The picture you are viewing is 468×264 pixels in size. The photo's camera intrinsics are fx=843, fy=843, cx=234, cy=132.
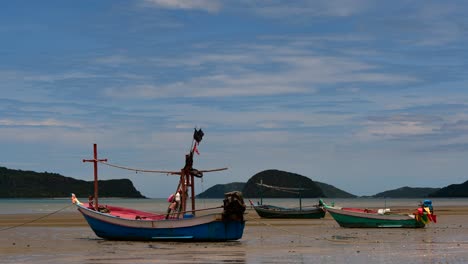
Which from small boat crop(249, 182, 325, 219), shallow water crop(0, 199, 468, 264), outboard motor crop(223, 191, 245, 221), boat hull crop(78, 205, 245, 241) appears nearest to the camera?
shallow water crop(0, 199, 468, 264)

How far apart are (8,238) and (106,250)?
11214 millimetres

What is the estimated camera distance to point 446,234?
147ft

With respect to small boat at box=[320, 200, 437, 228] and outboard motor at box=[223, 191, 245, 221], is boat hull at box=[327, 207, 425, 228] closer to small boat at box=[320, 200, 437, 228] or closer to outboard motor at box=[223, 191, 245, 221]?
small boat at box=[320, 200, 437, 228]

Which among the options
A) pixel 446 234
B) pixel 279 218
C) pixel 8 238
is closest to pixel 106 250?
pixel 8 238

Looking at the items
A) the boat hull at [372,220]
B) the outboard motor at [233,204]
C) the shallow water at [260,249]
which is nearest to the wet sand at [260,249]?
the shallow water at [260,249]

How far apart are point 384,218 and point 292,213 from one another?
1880 cm

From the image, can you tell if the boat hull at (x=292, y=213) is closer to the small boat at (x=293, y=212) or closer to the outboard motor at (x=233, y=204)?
the small boat at (x=293, y=212)

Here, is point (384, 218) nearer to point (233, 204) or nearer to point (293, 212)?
point (233, 204)

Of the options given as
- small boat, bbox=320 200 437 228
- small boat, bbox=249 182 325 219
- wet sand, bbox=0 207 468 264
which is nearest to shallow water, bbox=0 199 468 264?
wet sand, bbox=0 207 468 264

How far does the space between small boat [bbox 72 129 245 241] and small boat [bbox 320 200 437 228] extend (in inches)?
605

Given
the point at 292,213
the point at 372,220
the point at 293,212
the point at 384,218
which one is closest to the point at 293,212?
the point at 293,212

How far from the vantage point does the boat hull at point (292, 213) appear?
68625 mm

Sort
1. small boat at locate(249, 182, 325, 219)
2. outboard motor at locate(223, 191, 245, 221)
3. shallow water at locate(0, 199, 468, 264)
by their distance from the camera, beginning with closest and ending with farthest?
shallow water at locate(0, 199, 468, 264) → outboard motor at locate(223, 191, 245, 221) → small boat at locate(249, 182, 325, 219)

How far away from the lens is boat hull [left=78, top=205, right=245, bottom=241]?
36.9m
